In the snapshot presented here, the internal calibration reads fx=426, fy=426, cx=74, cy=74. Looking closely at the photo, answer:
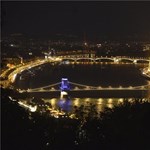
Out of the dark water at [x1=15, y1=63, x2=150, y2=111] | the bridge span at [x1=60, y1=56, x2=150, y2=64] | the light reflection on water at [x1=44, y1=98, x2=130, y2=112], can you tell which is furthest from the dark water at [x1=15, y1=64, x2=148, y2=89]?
the bridge span at [x1=60, y1=56, x2=150, y2=64]

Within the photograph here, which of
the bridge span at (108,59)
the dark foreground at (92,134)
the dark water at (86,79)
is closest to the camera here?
the dark foreground at (92,134)

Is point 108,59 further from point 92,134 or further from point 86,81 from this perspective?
point 92,134

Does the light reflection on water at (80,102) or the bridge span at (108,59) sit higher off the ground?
the bridge span at (108,59)

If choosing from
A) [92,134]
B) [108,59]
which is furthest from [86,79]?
[92,134]

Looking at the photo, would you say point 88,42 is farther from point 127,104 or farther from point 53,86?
point 127,104

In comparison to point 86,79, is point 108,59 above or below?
above

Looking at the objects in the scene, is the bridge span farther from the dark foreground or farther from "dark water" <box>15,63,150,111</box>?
the dark foreground

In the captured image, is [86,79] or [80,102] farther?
[86,79]

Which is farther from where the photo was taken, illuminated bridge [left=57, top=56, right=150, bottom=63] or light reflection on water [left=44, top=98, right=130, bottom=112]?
illuminated bridge [left=57, top=56, right=150, bottom=63]

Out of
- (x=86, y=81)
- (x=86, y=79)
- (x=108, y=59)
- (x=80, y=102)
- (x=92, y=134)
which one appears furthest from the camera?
(x=108, y=59)

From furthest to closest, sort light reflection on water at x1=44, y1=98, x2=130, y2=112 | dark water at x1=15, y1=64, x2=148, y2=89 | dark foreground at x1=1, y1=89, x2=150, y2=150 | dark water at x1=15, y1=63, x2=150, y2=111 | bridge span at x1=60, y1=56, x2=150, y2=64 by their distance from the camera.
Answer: bridge span at x1=60, y1=56, x2=150, y2=64, dark water at x1=15, y1=64, x2=148, y2=89, dark water at x1=15, y1=63, x2=150, y2=111, light reflection on water at x1=44, y1=98, x2=130, y2=112, dark foreground at x1=1, y1=89, x2=150, y2=150

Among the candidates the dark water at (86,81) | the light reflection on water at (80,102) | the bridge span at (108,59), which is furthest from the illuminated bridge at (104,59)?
the light reflection on water at (80,102)

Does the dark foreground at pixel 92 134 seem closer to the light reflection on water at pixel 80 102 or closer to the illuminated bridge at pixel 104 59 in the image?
the light reflection on water at pixel 80 102
